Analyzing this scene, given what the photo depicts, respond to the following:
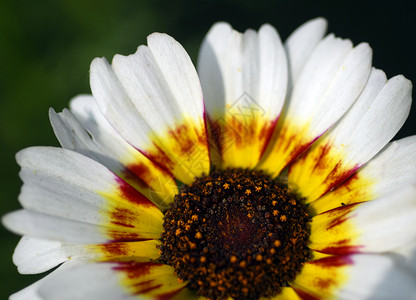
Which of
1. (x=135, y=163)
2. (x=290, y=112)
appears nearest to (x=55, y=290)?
(x=135, y=163)

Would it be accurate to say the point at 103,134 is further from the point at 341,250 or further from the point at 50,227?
the point at 341,250

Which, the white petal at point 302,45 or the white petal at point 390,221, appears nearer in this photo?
the white petal at point 390,221

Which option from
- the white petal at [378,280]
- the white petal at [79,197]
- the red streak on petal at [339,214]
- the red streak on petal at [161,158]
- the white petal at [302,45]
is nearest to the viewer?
the white petal at [378,280]

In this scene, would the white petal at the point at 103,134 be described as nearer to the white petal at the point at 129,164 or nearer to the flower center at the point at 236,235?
the white petal at the point at 129,164

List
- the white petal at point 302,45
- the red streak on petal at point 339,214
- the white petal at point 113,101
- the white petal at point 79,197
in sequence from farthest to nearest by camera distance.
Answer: the white petal at point 302,45, the white petal at point 113,101, the red streak on petal at point 339,214, the white petal at point 79,197

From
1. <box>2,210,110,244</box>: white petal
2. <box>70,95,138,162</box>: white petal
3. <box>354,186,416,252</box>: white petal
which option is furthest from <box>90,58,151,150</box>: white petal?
<box>354,186,416,252</box>: white petal

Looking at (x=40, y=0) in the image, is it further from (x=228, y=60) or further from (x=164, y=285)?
(x=164, y=285)

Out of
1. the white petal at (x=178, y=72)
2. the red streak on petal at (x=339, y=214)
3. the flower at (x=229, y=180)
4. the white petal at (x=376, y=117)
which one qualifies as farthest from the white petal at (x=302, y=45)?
the red streak on petal at (x=339, y=214)

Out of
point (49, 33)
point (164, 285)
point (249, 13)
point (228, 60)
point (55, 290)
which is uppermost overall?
point (49, 33)
